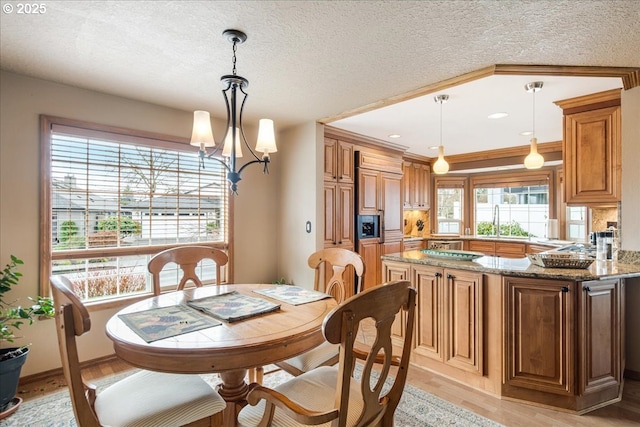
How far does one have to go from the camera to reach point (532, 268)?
234 centimetres

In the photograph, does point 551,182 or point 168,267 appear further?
point 551,182

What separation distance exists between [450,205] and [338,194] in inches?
136

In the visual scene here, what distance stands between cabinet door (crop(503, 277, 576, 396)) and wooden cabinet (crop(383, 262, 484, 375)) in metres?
0.20

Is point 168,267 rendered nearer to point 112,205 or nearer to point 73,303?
point 112,205

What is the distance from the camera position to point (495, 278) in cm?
234

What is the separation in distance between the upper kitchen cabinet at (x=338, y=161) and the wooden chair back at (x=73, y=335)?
114 inches

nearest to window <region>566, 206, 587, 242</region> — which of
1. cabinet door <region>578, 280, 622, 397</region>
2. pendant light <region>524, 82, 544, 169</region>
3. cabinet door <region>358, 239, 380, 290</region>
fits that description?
pendant light <region>524, 82, 544, 169</region>

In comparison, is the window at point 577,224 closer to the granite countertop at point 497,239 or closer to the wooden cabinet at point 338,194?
the granite countertop at point 497,239

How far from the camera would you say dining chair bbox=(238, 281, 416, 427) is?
1.03m

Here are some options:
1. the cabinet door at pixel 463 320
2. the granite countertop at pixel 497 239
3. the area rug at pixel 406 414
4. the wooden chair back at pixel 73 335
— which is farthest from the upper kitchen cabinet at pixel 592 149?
the wooden chair back at pixel 73 335

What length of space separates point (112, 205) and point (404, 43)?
278 centimetres

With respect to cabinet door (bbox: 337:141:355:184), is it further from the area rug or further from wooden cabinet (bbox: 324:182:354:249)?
the area rug

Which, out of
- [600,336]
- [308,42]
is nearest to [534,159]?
[600,336]

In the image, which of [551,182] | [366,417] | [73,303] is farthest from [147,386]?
[551,182]
